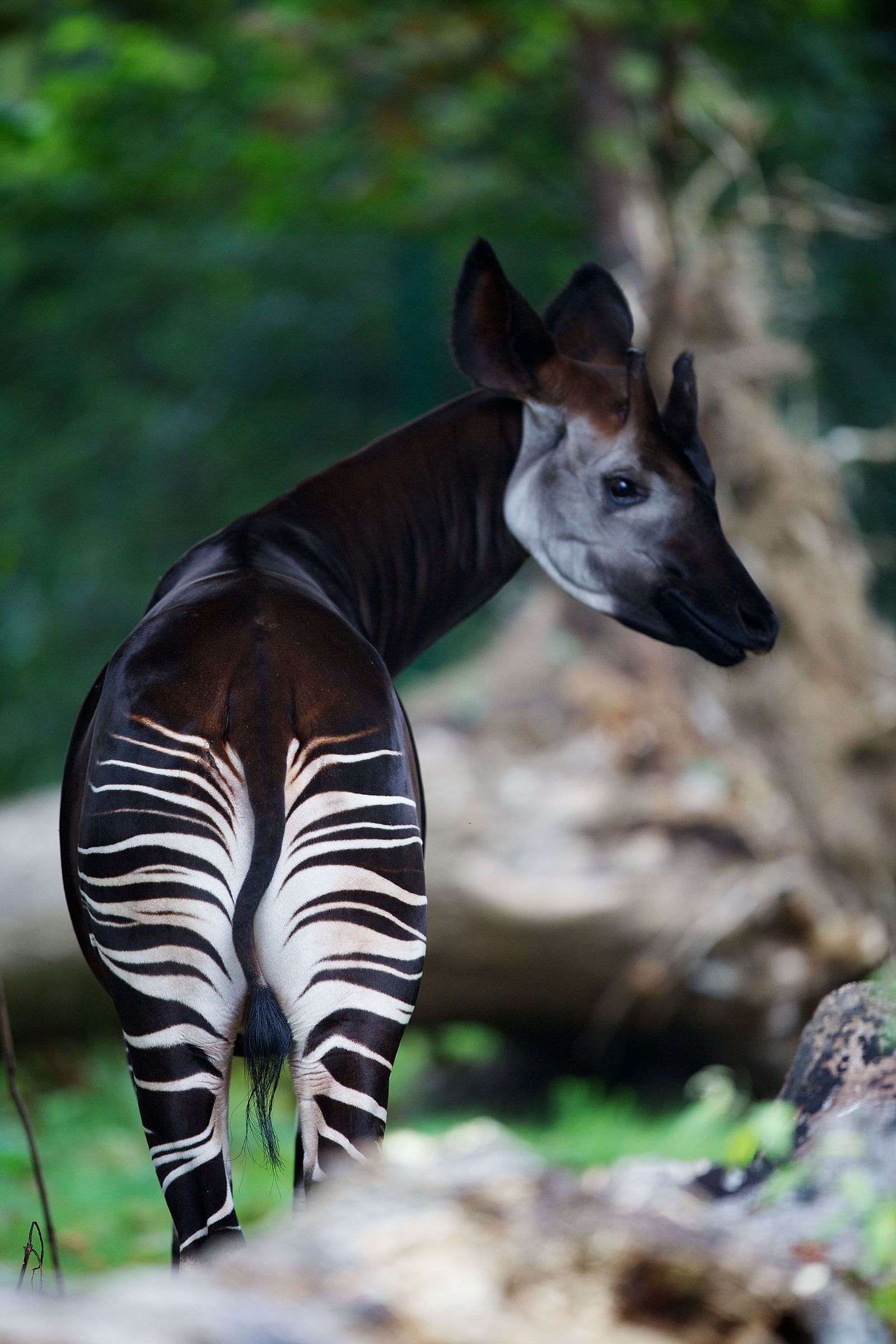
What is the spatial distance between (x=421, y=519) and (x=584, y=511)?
0.30 m

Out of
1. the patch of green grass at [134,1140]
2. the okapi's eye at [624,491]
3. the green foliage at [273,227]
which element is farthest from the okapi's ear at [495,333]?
the green foliage at [273,227]

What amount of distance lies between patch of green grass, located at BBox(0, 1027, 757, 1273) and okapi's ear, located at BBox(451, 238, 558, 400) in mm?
1917

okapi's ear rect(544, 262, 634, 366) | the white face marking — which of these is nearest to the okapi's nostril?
the white face marking

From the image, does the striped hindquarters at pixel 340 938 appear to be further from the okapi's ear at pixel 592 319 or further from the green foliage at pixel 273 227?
the green foliage at pixel 273 227

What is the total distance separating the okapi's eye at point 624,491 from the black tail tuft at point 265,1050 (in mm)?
1100

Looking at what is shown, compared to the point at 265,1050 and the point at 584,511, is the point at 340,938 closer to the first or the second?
the point at 265,1050

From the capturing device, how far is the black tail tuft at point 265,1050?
5.66ft

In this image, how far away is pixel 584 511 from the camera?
2404 millimetres

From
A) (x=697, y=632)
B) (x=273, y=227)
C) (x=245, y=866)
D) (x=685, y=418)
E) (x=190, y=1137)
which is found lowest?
Result: (x=273, y=227)

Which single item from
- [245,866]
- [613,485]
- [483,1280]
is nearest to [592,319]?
[613,485]

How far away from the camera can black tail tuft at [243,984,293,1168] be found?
1725mm

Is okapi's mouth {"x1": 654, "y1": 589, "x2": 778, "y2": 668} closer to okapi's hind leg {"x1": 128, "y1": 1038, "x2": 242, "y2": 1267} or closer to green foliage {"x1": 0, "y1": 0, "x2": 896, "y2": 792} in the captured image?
okapi's hind leg {"x1": 128, "y1": 1038, "x2": 242, "y2": 1267}

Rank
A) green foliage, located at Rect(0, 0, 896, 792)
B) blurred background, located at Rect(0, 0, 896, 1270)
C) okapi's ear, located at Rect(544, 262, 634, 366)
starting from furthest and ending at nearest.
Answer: green foliage, located at Rect(0, 0, 896, 792)
blurred background, located at Rect(0, 0, 896, 1270)
okapi's ear, located at Rect(544, 262, 634, 366)

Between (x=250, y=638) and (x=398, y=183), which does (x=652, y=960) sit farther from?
(x=398, y=183)
